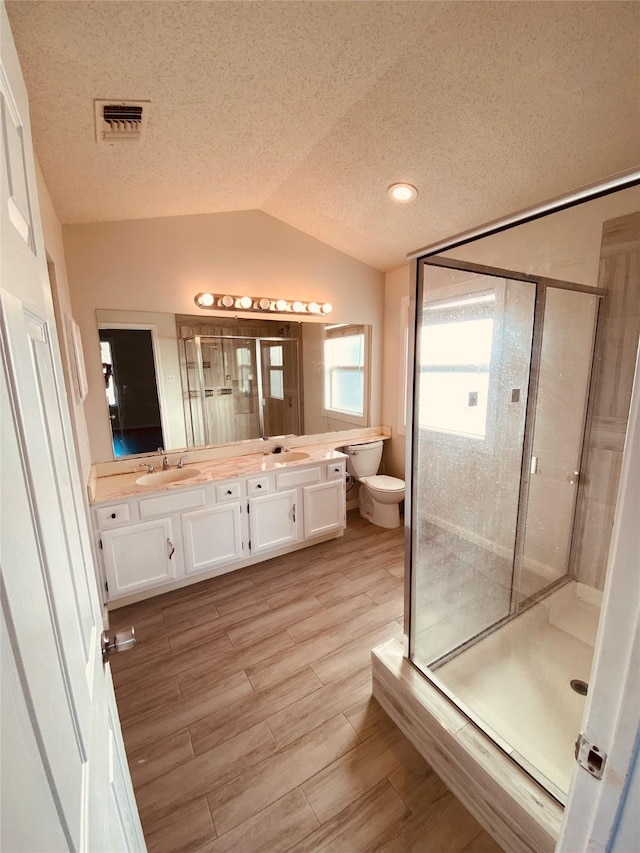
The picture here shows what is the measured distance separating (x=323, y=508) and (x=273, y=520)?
460 mm

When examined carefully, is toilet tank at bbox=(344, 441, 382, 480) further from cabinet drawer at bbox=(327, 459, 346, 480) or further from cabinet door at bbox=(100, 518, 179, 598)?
cabinet door at bbox=(100, 518, 179, 598)

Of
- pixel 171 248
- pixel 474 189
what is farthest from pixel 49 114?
pixel 474 189

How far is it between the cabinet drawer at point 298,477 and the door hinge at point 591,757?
7.42ft

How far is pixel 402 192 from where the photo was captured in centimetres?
221

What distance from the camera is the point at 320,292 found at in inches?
130

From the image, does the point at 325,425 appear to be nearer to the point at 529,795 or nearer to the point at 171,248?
the point at 171,248

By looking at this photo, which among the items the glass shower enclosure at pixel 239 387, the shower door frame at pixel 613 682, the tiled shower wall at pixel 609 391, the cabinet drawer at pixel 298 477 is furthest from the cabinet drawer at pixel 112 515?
the tiled shower wall at pixel 609 391

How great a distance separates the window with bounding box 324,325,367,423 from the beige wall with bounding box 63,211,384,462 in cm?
19

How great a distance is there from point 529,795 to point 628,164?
266 cm

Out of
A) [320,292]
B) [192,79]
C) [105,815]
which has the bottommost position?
[105,815]

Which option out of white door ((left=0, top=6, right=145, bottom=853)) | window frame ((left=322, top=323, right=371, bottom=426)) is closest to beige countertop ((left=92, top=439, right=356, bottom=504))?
window frame ((left=322, top=323, right=371, bottom=426))

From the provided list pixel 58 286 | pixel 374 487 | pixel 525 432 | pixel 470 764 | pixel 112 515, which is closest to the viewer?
pixel 470 764

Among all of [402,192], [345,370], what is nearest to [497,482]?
[345,370]

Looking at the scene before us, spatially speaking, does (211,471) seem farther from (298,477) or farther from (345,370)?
(345,370)
